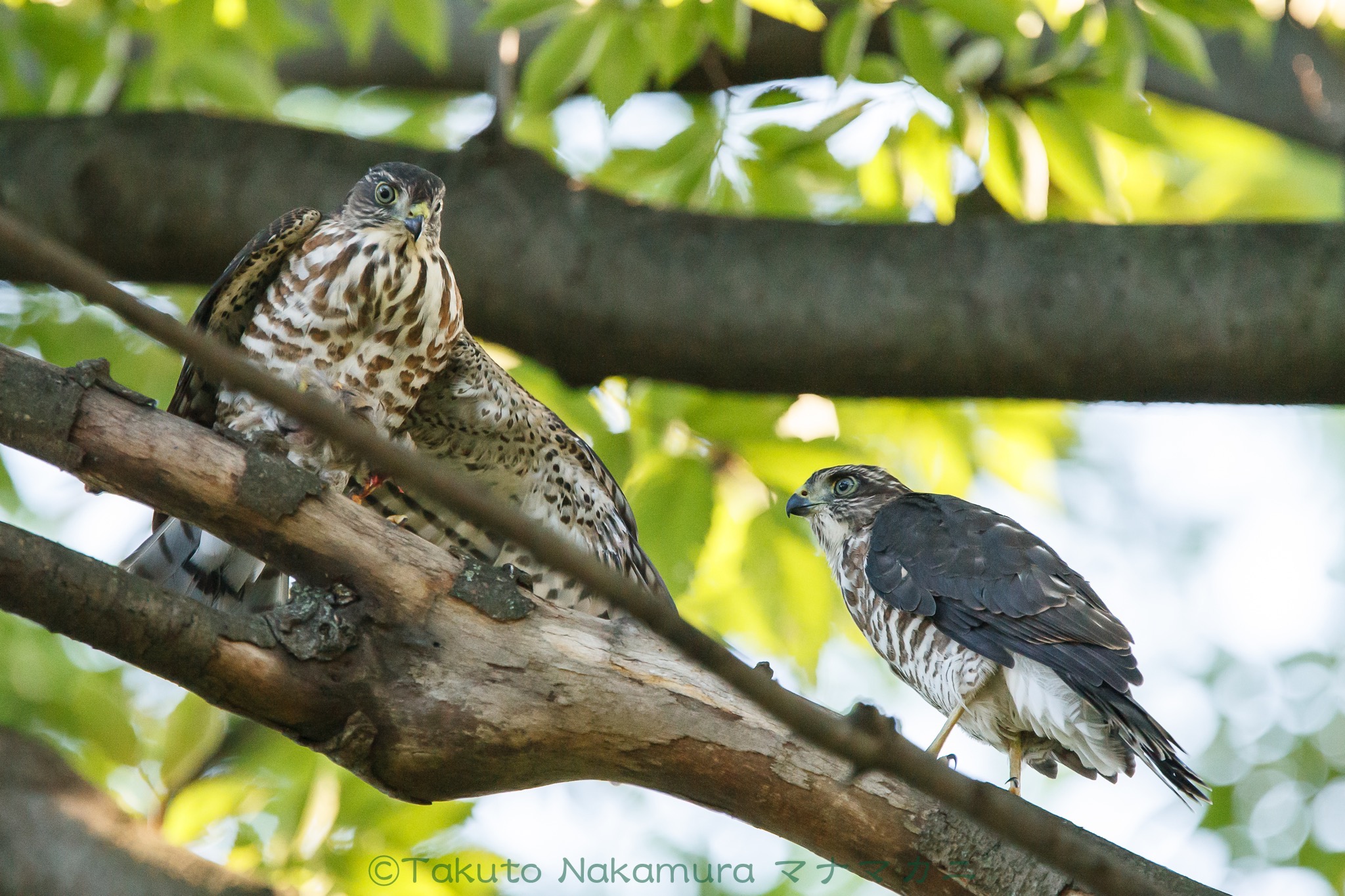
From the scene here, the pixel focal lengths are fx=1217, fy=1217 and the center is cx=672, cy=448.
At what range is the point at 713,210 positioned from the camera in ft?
17.6

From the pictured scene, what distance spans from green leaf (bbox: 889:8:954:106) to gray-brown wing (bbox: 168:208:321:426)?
6.64ft

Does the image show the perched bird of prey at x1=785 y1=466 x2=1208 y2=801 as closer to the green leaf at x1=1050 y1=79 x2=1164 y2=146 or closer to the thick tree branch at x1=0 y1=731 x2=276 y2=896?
the green leaf at x1=1050 y1=79 x2=1164 y2=146

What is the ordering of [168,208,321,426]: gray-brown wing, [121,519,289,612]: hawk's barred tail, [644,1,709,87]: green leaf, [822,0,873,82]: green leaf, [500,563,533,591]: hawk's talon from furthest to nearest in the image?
1. [644,1,709,87]: green leaf
2. [822,0,873,82]: green leaf
3. [168,208,321,426]: gray-brown wing
4. [121,519,289,612]: hawk's barred tail
5. [500,563,533,591]: hawk's talon

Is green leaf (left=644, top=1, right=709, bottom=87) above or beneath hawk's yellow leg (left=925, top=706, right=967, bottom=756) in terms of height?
above

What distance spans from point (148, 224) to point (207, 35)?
79 centimetres

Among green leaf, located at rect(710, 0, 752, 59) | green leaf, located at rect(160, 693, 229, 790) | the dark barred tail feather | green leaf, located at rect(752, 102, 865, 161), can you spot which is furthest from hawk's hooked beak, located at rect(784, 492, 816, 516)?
green leaf, located at rect(160, 693, 229, 790)

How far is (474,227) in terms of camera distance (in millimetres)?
4809

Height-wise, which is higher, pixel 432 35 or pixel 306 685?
pixel 432 35

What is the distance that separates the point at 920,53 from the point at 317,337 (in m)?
2.19

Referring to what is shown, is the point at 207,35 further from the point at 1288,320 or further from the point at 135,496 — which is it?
the point at 1288,320

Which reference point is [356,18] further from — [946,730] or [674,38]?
[946,730]

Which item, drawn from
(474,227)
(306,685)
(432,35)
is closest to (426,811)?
(306,685)

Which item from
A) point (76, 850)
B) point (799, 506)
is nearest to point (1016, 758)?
point (799, 506)

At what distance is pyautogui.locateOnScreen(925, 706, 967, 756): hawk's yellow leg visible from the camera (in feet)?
12.8
